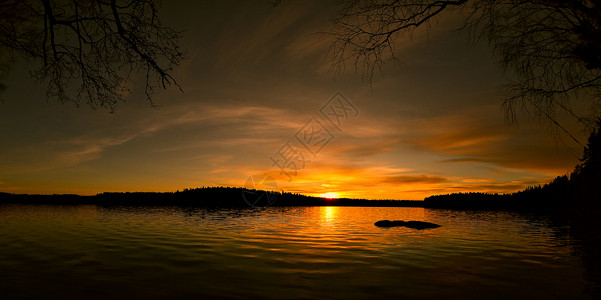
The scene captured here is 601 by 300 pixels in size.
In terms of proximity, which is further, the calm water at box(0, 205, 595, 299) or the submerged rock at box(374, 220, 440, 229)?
the submerged rock at box(374, 220, 440, 229)

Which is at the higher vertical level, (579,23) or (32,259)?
(579,23)

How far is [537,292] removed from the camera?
730cm

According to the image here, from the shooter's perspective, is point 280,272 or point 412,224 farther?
point 412,224

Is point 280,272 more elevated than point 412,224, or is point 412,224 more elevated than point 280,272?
point 412,224

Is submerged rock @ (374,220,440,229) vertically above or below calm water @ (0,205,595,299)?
above

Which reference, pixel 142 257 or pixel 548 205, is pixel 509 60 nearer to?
pixel 142 257

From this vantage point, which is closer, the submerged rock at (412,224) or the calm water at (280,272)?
the calm water at (280,272)

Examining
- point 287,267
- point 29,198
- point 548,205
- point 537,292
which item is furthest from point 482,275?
point 29,198

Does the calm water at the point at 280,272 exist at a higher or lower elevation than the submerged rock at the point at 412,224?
lower

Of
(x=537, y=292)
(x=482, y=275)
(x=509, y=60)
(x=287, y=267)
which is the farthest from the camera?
(x=287, y=267)

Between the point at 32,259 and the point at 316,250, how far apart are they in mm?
9343

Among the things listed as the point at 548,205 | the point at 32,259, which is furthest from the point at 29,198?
the point at 548,205

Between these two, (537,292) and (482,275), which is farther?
(482,275)

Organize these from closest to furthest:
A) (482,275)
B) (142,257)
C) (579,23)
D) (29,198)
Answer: (579,23) < (482,275) < (142,257) < (29,198)
